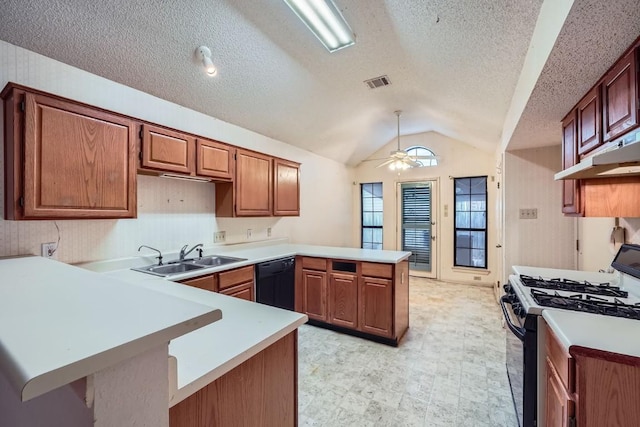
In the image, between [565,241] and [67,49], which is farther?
[565,241]

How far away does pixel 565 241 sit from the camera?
9.98 ft

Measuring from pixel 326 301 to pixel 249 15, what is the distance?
2757 millimetres

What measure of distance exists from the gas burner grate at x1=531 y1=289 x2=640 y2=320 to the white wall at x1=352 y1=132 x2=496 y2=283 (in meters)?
3.64

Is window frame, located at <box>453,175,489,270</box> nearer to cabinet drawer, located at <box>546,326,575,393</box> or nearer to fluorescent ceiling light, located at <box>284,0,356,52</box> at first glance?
fluorescent ceiling light, located at <box>284,0,356,52</box>

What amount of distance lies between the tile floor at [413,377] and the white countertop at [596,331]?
978 mm

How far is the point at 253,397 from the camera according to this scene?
97 centimetres

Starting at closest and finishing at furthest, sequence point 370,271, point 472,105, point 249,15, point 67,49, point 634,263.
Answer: point 634,263
point 67,49
point 249,15
point 370,271
point 472,105

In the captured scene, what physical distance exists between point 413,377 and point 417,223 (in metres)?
3.82

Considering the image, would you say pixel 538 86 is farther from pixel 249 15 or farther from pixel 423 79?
pixel 249 15

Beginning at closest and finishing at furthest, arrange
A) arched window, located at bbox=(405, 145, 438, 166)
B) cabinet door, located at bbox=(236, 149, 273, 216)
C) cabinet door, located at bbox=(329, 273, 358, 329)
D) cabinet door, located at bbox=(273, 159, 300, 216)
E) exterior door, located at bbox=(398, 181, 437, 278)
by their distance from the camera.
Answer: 1. cabinet door, located at bbox=(329, 273, 358, 329)
2. cabinet door, located at bbox=(236, 149, 273, 216)
3. cabinet door, located at bbox=(273, 159, 300, 216)
4. arched window, located at bbox=(405, 145, 438, 166)
5. exterior door, located at bbox=(398, 181, 437, 278)

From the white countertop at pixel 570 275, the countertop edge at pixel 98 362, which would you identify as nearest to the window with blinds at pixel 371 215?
the white countertop at pixel 570 275

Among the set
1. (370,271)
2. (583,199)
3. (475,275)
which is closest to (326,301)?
(370,271)

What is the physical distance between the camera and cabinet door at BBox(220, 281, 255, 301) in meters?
2.56

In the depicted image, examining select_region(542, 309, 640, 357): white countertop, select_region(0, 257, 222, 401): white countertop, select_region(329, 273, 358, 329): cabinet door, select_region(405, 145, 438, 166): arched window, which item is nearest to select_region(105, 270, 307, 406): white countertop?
select_region(0, 257, 222, 401): white countertop
